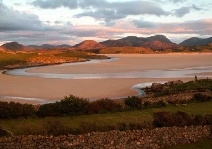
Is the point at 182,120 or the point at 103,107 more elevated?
the point at 103,107

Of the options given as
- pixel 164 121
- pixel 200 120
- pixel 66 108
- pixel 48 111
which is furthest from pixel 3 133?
pixel 200 120

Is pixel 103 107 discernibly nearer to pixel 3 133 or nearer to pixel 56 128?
pixel 56 128

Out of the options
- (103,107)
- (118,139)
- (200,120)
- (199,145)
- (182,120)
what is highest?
(103,107)

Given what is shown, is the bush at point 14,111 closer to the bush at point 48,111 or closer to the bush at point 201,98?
the bush at point 48,111

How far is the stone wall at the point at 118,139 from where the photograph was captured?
47.5 ft

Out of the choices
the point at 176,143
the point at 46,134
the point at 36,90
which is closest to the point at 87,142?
the point at 46,134

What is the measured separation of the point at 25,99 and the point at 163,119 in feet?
73.1

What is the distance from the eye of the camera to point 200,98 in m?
26.3

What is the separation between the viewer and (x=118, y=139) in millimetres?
15680

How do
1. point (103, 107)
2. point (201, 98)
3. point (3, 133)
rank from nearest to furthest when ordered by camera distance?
point (3, 133), point (103, 107), point (201, 98)

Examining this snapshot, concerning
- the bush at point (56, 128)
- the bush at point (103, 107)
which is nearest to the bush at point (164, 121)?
the bush at point (103, 107)

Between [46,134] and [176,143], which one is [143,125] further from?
[46,134]

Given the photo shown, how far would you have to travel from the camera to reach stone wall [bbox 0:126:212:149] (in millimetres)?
14477

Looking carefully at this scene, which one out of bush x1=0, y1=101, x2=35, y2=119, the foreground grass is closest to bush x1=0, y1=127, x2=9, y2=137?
the foreground grass
